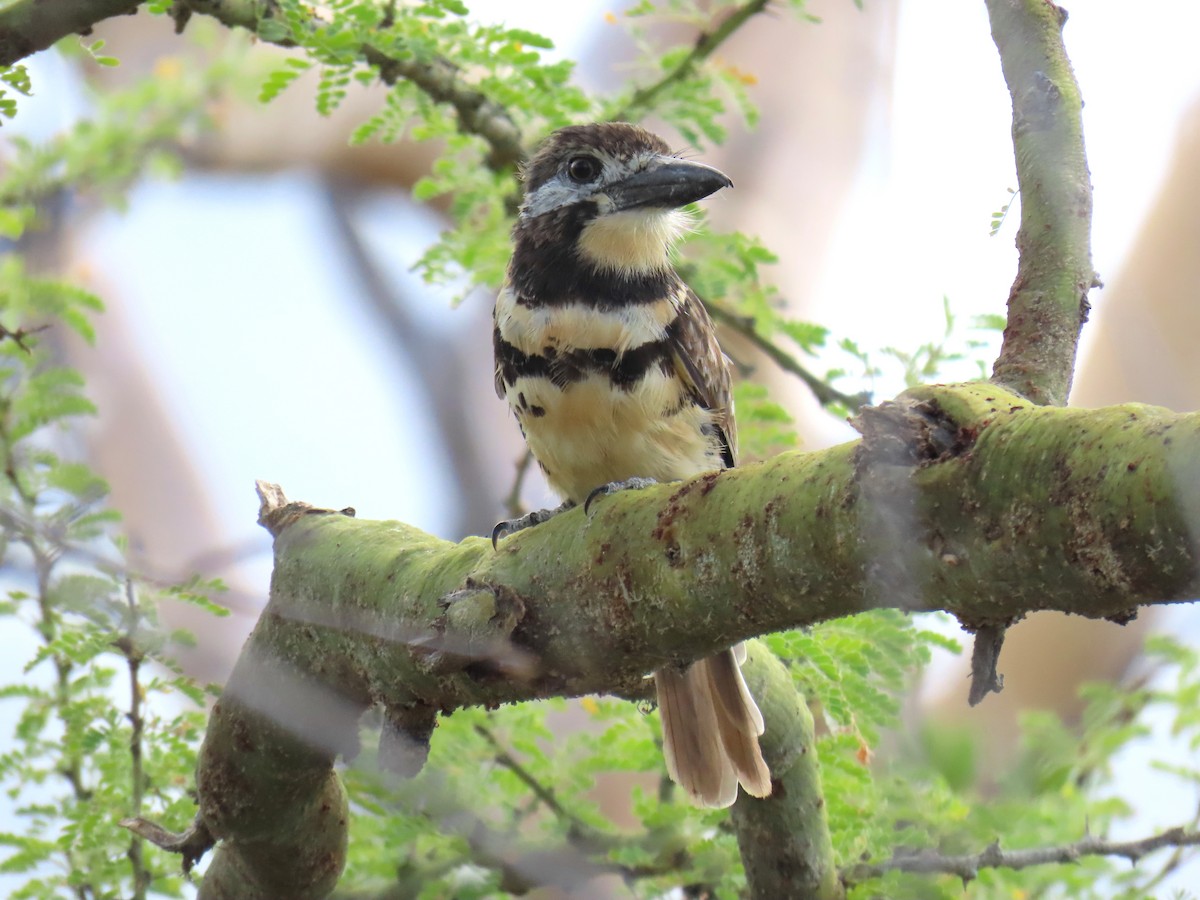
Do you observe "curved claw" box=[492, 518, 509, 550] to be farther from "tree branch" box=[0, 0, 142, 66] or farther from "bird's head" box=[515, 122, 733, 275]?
"tree branch" box=[0, 0, 142, 66]

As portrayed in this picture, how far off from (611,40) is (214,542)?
3328 mm

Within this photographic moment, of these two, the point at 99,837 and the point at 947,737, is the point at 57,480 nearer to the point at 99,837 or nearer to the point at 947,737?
the point at 99,837

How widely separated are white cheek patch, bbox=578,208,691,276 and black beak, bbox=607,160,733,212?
0.03 metres

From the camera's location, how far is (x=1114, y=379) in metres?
5.20

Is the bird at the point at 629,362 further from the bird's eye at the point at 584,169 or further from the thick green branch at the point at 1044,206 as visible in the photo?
the thick green branch at the point at 1044,206

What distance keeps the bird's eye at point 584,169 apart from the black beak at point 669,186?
0.10m

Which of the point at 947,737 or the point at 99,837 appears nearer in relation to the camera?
the point at 99,837

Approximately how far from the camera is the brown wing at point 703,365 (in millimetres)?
2684

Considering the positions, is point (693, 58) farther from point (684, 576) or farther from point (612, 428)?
point (684, 576)

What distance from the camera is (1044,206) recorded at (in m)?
1.99

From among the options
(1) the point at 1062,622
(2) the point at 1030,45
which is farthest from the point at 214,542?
(2) the point at 1030,45

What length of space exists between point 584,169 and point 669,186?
251 mm

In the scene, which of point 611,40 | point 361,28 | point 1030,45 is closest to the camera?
point 1030,45

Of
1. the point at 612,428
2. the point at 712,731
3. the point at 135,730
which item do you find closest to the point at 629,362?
the point at 612,428
